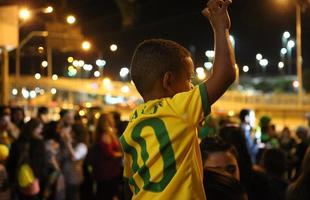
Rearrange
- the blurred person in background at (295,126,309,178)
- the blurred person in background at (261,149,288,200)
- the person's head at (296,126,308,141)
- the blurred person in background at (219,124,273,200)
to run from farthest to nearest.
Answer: the person's head at (296,126,308,141) → the blurred person in background at (295,126,309,178) → the blurred person in background at (261,149,288,200) → the blurred person in background at (219,124,273,200)

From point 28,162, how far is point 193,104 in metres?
6.47

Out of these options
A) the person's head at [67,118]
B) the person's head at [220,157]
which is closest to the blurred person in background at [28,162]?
the person's head at [67,118]

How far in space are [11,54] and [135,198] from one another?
19663 millimetres

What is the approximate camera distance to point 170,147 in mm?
2430

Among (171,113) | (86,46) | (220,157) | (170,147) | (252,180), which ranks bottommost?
(252,180)

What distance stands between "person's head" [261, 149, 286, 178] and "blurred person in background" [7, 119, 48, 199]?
3.91 m

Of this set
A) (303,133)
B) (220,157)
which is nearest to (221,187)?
(220,157)

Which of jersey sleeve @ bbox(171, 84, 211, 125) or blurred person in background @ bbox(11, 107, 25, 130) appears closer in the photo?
jersey sleeve @ bbox(171, 84, 211, 125)

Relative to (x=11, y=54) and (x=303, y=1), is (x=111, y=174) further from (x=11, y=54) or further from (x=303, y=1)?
(x=11, y=54)

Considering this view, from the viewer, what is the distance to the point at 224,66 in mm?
2324

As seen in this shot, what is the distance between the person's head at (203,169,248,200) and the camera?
8.50 ft

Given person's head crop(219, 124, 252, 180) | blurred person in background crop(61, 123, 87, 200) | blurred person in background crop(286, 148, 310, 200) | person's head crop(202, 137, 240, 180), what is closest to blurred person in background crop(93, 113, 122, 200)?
blurred person in background crop(61, 123, 87, 200)

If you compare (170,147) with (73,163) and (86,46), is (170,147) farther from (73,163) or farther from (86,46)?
(86,46)

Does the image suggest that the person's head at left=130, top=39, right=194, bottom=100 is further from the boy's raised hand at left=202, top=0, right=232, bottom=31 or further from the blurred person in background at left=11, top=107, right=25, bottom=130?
the blurred person in background at left=11, top=107, right=25, bottom=130
